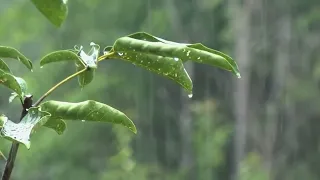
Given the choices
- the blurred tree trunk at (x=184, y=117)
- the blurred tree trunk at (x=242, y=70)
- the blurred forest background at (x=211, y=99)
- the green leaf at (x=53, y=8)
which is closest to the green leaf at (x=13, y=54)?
the green leaf at (x=53, y=8)

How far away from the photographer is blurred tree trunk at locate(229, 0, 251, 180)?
208 centimetres

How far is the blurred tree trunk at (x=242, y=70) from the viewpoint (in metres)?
2.08

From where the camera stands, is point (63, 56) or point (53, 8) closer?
point (53, 8)

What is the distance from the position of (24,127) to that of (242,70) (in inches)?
74.4

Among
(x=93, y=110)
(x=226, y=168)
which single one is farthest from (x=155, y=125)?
(x=93, y=110)

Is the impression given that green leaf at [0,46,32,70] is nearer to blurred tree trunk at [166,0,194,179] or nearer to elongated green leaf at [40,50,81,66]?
elongated green leaf at [40,50,81,66]

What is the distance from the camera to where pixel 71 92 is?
1.64m

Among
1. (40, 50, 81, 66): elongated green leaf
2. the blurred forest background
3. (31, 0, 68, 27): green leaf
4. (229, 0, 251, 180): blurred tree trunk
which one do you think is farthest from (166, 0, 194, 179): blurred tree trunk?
(31, 0, 68, 27): green leaf

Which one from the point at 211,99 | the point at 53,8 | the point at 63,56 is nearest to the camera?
the point at 53,8

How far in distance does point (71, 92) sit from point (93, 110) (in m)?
1.31

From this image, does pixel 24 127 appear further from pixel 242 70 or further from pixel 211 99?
pixel 242 70

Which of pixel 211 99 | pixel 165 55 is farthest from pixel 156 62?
pixel 211 99

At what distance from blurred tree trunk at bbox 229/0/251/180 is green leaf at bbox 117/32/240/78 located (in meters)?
1.75

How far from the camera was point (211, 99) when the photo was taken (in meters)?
2.05
